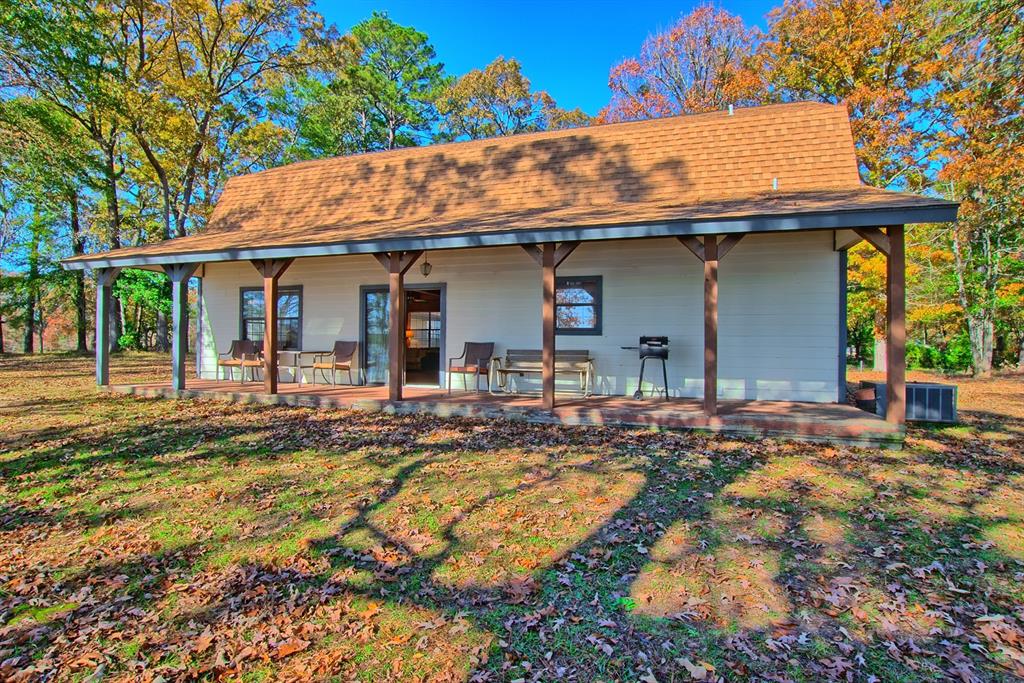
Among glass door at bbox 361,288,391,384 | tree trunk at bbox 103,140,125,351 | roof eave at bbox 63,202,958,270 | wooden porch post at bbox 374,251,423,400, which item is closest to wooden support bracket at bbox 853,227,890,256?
roof eave at bbox 63,202,958,270

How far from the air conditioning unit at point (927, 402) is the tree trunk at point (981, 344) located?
1157 cm

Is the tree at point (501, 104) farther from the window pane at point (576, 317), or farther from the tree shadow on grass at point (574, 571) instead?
the tree shadow on grass at point (574, 571)

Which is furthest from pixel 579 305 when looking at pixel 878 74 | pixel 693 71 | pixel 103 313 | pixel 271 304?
pixel 693 71

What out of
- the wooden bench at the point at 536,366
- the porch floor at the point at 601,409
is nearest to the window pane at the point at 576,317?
the wooden bench at the point at 536,366

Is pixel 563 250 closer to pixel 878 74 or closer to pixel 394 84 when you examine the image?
pixel 878 74

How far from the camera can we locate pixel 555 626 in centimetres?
275

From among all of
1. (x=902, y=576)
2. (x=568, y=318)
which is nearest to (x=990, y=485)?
(x=902, y=576)

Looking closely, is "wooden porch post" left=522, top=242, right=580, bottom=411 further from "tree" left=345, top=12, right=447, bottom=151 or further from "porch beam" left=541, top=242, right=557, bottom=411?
"tree" left=345, top=12, right=447, bottom=151

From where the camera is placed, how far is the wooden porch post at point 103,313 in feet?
32.4

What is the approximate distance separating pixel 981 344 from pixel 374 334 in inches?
694

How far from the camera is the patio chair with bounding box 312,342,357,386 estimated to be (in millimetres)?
10078

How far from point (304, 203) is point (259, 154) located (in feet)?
45.1

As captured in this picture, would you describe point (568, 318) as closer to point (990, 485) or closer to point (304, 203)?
point (990, 485)

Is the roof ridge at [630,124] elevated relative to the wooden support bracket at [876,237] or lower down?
elevated
